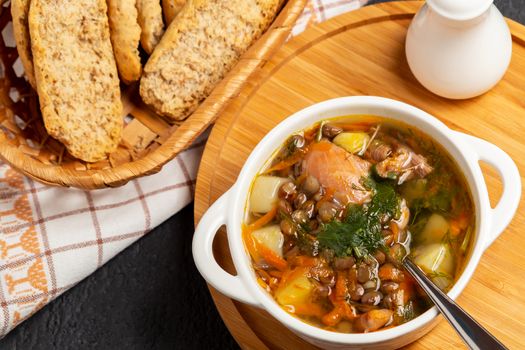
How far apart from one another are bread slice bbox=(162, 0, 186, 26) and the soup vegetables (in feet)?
2.00

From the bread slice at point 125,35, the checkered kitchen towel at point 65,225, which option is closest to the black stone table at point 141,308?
the checkered kitchen towel at point 65,225

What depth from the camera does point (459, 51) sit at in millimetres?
1998

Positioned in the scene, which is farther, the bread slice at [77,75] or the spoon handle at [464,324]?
the bread slice at [77,75]

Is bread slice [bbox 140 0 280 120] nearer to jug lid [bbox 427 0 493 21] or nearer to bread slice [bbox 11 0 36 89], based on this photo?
bread slice [bbox 11 0 36 89]

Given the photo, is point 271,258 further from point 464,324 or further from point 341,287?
point 464,324

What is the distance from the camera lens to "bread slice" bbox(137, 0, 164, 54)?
7.30ft

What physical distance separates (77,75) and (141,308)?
0.74 metres

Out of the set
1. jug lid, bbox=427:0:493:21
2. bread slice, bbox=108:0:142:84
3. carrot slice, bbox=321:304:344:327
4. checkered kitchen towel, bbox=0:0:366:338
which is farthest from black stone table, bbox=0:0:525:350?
jug lid, bbox=427:0:493:21

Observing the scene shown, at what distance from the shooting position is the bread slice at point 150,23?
7.30 feet

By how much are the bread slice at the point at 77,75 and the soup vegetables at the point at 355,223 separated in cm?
56

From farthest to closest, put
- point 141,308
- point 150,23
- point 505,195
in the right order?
1. point 141,308
2. point 150,23
3. point 505,195

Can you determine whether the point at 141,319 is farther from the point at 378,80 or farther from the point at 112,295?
the point at 378,80

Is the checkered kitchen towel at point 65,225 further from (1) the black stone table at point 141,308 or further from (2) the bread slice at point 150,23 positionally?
(2) the bread slice at point 150,23

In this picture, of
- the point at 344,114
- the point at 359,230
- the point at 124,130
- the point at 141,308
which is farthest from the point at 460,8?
Result: the point at 141,308
